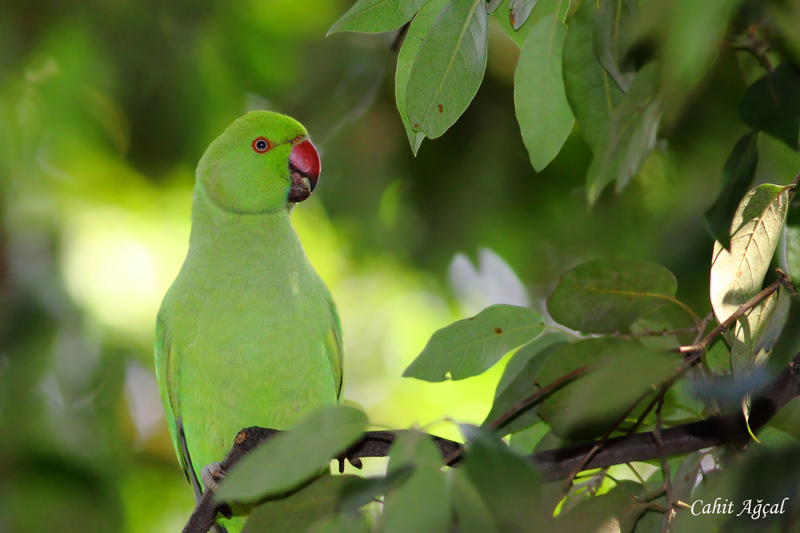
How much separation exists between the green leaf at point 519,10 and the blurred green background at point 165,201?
2753 mm

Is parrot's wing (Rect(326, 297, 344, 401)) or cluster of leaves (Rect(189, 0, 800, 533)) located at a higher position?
parrot's wing (Rect(326, 297, 344, 401))

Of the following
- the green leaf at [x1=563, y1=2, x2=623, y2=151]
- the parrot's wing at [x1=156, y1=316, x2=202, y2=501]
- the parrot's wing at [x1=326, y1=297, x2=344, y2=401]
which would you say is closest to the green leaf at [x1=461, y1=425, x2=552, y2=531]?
the green leaf at [x1=563, y1=2, x2=623, y2=151]

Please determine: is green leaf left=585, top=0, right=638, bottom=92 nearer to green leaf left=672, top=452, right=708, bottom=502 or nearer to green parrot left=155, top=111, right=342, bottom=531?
green leaf left=672, top=452, right=708, bottom=502

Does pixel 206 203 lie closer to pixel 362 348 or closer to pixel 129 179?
pixel 129 179

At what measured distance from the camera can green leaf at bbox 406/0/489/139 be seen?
1.29m

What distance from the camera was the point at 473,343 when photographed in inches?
57.5

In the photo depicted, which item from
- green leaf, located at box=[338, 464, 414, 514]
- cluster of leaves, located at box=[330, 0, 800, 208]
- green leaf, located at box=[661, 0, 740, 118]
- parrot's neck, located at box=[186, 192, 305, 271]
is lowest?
green leaf, located at box=[338, 464, 414, 514]

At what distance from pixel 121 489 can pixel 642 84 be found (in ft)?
14.3

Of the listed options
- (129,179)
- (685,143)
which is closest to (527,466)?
(685,143)

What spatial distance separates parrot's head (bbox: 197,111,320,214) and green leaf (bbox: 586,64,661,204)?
1628mm

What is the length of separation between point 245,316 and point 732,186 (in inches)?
56.7

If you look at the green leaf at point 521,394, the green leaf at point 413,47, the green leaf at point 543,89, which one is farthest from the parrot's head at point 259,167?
the green leaf at point 543,89

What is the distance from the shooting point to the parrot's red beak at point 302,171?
255cm

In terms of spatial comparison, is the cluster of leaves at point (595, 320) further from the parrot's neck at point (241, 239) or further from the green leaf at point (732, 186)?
the parrot's neck at point (241, 239)
